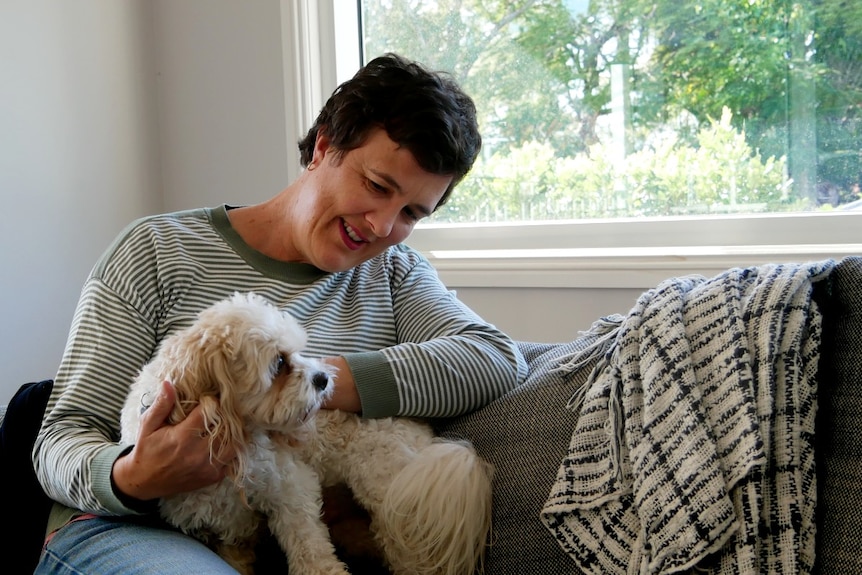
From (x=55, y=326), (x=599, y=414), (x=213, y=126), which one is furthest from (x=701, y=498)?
(x=213, y=126)

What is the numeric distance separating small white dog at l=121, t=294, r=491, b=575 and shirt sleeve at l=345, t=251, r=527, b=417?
7 cm

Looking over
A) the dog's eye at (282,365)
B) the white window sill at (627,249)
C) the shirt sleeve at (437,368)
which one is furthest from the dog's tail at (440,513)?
the white window sill at (627,249)

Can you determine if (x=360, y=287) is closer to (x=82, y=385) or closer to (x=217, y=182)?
(x=82, y=385)

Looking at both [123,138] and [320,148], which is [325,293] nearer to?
[320,148]

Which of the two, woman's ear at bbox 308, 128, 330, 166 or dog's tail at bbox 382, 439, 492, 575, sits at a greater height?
woman's ear at bbox 308, 128, 330, 166

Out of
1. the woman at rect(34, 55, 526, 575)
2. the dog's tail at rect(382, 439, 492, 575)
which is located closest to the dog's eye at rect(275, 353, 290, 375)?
the woman at rect(34, 55, 526, 575)

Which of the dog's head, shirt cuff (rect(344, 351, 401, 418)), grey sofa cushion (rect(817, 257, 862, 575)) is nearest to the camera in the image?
grey sofa cushion (rect(817, 257, 862, 575))

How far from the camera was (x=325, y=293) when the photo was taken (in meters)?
1.48

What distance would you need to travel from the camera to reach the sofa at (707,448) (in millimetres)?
972

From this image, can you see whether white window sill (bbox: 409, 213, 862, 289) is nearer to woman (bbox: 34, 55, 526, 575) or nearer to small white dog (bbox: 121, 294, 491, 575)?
woman (bbox: 34, 55, 526, 575)

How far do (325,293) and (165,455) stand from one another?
506 mm

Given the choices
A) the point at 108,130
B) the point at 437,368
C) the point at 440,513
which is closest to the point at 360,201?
the point at 437,368

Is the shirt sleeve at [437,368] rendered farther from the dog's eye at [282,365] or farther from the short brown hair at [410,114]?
the short brown hair at [410,114]

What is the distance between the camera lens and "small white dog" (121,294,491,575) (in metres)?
1.09
